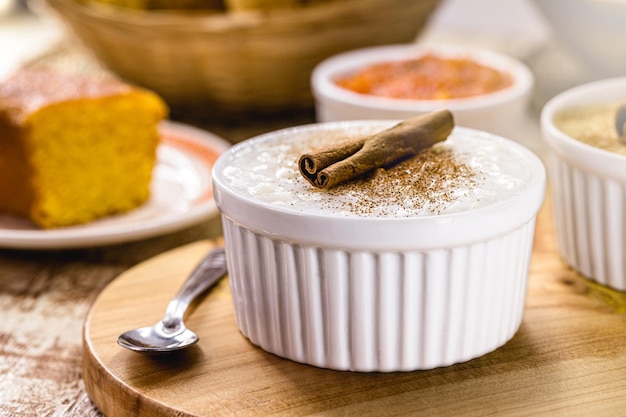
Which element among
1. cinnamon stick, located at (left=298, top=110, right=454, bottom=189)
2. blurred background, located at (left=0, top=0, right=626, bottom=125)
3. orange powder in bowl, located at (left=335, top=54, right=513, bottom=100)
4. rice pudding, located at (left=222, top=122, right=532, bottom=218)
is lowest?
blurred background, located at (left=0, top=0, right=626, bottom=125)

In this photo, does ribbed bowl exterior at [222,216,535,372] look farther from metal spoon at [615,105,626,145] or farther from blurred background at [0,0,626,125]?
blurred background at [0,0,626,125]

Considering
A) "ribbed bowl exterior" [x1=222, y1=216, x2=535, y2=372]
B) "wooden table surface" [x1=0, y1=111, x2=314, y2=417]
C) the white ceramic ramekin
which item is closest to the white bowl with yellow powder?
"ribbed bowl exterior" [x1=222, y1=216, x2=535, y2=372]

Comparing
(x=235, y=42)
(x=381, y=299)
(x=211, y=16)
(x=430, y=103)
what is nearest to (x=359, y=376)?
(x=381, y=299)

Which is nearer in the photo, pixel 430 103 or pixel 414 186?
pixel 414 186

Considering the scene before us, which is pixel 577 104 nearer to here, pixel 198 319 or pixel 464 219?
pixel 464 219

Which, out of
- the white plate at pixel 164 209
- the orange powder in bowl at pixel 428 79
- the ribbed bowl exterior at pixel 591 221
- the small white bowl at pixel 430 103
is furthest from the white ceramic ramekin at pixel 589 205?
the white plate at pixel 164 209

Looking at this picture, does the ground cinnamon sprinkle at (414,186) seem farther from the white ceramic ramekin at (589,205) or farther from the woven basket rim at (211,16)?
the woven basket rim at (211,16)

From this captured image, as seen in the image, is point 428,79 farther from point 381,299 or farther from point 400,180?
point 381,299
